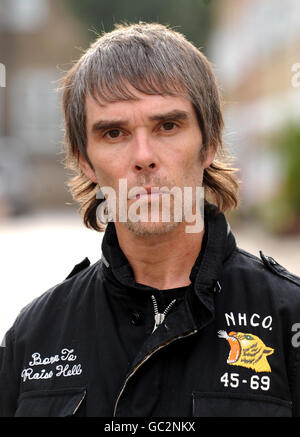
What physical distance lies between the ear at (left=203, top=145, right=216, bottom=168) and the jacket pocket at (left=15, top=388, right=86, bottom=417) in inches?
39.4

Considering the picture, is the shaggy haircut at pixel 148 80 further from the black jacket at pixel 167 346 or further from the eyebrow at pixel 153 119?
the black jacket at pixel 167 346

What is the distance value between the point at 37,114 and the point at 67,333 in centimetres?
3131

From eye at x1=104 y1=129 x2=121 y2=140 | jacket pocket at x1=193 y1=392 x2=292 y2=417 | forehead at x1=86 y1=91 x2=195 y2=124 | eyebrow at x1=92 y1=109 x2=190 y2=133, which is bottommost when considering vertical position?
jacket pocket at x1=193 y1=392 x2=292 y2=417

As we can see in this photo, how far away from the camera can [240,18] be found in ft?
85.0

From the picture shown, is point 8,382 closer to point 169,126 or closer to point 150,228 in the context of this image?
point 150,228

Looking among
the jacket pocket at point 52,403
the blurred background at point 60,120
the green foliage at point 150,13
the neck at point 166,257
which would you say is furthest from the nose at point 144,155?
the green foliage at point 150,13

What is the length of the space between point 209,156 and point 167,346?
2.72 ft

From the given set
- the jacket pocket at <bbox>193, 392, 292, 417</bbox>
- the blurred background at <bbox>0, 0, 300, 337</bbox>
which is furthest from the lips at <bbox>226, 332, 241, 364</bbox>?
the blurred background at <bbox>0, 0, 300, 337</bbox>

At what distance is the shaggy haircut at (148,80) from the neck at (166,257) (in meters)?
0.23

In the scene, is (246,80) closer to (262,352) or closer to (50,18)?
(50,18)

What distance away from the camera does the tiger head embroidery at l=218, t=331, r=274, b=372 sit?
8.27 ft

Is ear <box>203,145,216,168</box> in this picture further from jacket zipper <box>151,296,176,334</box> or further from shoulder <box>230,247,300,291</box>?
jacket zipper <box>151,296,176,334</box>

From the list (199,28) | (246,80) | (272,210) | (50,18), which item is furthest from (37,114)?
(272,210)

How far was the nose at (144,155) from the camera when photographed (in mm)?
2670
